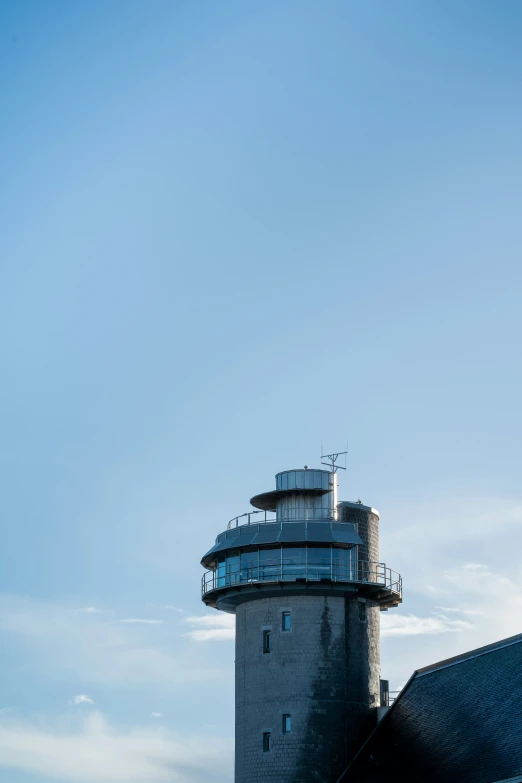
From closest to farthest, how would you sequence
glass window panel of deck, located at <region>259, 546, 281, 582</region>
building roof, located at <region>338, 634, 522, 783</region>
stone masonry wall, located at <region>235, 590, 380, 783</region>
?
building roof, located at <region>338, 634, 522, 783</region>, stone masonry wall, located at <region>235, 590, 380, 783</region>, glass window panel of deck, located at <region>259, 546, 281, 582</region>

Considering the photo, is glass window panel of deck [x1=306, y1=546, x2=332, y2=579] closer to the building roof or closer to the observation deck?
the observation deck

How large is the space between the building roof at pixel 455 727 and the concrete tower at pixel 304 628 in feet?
5.40

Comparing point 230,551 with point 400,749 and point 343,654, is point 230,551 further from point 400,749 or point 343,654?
point 400,749

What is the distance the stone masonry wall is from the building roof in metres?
1.44

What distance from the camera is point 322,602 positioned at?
54812mm

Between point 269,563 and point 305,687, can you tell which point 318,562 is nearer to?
point 269,563

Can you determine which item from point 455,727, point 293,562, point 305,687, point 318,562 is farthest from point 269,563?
point 455,727

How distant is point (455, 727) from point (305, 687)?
772 cm

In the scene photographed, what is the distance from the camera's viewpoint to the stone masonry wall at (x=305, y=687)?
5228cm

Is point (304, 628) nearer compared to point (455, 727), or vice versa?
point (455, 727)

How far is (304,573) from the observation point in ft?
178

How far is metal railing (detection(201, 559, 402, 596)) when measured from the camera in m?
54.3

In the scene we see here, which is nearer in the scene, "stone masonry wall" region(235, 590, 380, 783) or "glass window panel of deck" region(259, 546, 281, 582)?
"stone masonry wall" region(235, 590, 380, 783)

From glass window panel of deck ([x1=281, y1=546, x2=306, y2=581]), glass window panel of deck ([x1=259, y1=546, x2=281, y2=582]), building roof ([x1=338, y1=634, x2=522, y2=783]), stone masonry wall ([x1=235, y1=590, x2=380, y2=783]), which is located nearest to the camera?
building roof ([x1=338, y1=634, x2=522, y2=783])
